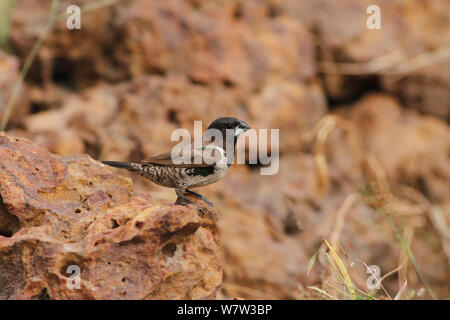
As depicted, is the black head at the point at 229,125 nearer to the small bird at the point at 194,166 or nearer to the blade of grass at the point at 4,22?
the small bird at the point at 194,166

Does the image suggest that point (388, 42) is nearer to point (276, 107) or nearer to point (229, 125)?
point (276, 107)

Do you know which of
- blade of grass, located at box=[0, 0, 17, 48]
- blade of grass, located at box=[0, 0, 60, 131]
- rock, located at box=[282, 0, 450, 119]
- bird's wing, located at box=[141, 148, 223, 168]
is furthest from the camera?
rock, located at box=[282, 0, 450, 119]

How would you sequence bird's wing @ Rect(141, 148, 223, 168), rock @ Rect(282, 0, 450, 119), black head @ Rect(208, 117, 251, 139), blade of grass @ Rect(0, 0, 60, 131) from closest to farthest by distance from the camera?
bird's wing @ Rect(141, 148, 223, 168), black head @ Rect(208, 117, 251, 139), blade of grass @ Rect(0, 0, 60, 131), rock @ Rect(282, 0, 450, 119)

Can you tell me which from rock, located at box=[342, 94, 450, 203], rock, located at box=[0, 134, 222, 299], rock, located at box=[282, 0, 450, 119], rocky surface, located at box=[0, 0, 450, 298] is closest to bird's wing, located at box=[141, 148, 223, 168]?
rock, located at box=[0, 134, 222, 299]

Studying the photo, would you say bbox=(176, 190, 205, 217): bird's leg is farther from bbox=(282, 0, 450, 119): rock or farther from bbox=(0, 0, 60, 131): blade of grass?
bbox=(282, 0, 450, 119): rock

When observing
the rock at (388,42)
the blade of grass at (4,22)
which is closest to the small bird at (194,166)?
the blade of grass at (4,22)

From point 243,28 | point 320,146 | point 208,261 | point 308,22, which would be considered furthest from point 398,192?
point 208,261
